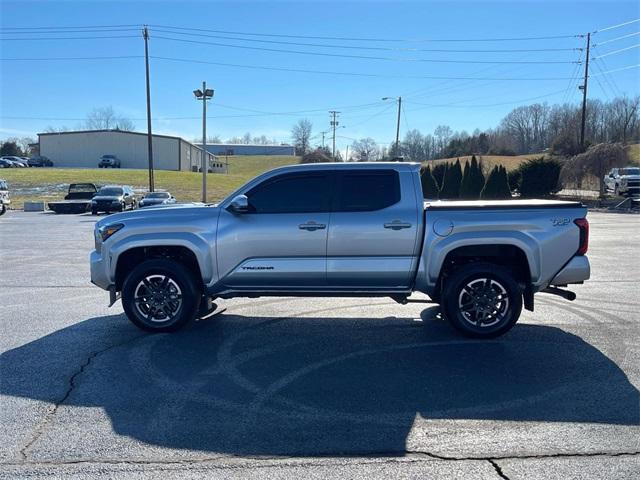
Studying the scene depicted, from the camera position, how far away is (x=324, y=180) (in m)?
6.64

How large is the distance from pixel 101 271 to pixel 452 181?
132 feet

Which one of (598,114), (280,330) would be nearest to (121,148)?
(598,114)

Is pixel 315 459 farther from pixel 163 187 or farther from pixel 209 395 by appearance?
pixel 163 187

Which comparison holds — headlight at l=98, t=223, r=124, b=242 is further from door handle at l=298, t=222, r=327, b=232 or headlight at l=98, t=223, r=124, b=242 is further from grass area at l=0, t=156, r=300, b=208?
grass area at l=0, t=156, r=300, b=208

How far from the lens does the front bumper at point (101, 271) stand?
6.77m

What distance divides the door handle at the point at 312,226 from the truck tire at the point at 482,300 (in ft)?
5.27

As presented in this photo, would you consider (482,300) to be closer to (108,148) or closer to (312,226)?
(312,226)

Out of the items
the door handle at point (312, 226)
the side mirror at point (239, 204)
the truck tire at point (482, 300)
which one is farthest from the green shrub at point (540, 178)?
the side mirror at point (239, 204)

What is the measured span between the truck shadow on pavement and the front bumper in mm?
609

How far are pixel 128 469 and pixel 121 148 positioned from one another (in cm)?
8963

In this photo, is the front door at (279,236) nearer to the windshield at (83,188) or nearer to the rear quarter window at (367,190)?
the rear quarter window at (367,190)

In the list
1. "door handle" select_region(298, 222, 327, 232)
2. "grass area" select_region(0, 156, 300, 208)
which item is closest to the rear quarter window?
"door handle" select_region(298, 222, 327, 232)

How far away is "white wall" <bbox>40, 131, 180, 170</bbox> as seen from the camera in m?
86.4

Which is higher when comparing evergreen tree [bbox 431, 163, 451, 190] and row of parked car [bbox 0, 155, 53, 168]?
row of parked car [bbox 0, 155, 53, 168]
